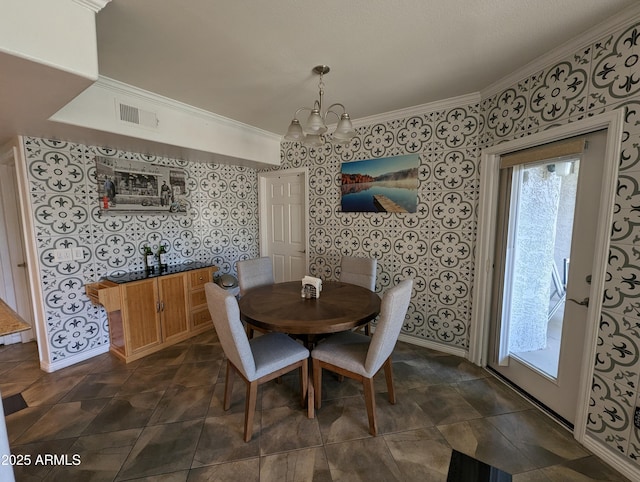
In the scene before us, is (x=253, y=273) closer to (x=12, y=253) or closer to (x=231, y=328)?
(x=231, y=328)

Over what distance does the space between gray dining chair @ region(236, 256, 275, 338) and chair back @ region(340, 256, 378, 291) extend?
797mm

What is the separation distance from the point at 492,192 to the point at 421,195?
0.63 metres

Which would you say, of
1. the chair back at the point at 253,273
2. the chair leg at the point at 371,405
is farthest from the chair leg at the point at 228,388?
the chair leg at the point at 371,405

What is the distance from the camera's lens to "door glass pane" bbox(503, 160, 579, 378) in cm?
185

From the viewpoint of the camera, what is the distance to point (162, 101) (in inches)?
95.9

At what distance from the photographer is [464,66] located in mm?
1957

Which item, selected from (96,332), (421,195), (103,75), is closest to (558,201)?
(421,195)

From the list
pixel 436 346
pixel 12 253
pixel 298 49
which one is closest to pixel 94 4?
pixel 298 49

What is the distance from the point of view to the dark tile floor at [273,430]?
1.49m

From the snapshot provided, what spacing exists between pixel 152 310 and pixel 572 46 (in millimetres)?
3916

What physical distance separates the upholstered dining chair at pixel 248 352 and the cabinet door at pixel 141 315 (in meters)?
1.30

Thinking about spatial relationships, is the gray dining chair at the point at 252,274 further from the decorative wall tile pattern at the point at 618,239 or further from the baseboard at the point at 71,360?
the decorative wall tile pattern at the point at 618,239

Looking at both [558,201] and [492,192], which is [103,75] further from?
[558,201]

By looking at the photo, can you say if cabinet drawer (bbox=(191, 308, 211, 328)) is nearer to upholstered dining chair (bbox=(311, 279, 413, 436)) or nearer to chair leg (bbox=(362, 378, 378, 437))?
upholstered dining chair (bbox=(311, 279, 413, 436))
